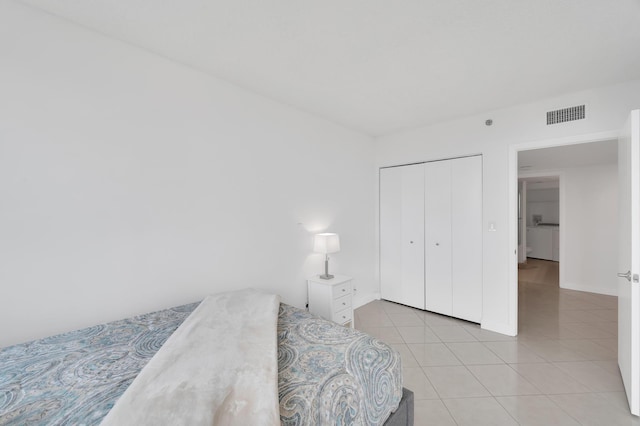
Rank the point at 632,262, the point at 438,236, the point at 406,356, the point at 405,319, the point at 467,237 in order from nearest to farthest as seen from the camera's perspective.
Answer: the point at 632,262 < the point at 406,356 < the point at 467,237 < the point at 405,319 < the point at 438,236

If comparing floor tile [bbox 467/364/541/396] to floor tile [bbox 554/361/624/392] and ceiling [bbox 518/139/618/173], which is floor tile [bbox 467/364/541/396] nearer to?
floor tile [bbox 554/361/624/392]

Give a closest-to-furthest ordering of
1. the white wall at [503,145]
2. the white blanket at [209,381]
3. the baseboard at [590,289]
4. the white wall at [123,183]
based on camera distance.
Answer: the white blanket at [209,381]
the white wall at [123,183]
the white wall at [503,145]
the baseboard at [590,289]

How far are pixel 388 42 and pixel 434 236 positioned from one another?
8.46 ft

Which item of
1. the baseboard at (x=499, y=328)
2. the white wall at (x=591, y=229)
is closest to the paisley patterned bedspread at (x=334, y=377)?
the baseboard at (x=499, y=328)

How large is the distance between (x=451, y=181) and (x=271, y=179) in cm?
234

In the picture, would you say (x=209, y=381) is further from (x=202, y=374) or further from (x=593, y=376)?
(x=593, y=376)

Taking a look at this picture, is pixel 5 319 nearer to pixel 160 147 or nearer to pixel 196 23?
pixel 160 147

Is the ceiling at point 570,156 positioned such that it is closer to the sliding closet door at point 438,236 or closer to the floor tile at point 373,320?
the sliding closet door at point 438,236

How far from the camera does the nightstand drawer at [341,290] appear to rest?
9.53ft

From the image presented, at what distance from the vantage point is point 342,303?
9.83ft

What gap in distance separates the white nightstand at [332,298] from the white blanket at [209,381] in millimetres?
1408

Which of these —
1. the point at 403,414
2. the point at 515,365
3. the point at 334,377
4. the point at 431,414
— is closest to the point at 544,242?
the point at 515,365

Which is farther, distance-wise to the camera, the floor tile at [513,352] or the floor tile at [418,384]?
the floor tile at [513,352]

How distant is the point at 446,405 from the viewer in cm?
193
